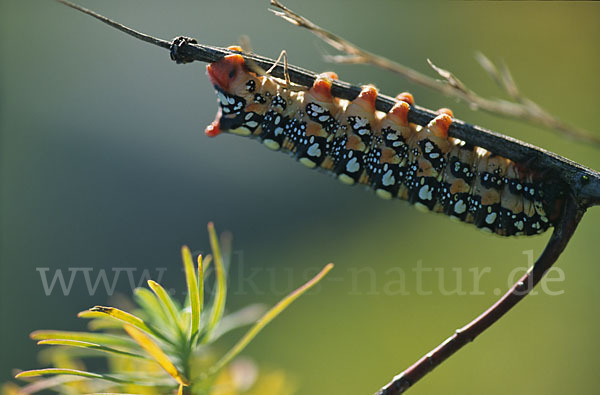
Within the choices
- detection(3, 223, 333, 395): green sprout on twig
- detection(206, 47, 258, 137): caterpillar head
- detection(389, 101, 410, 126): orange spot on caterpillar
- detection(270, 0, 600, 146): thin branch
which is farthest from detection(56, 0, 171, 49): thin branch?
detection(389, 101, 410, 126): orange spot on caterpillar

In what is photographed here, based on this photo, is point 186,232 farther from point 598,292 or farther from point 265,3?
point 598,292

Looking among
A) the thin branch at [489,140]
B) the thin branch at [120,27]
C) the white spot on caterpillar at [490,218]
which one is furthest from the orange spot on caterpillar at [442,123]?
the thin branch at [120,27]

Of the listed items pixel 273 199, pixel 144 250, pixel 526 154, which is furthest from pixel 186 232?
pixel 526 154

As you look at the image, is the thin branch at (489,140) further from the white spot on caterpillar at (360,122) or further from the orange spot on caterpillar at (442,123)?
the white spot on caterpillar at (360,122)

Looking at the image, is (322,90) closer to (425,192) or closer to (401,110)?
(401,110)

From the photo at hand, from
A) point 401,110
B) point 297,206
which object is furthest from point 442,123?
point 297,206
